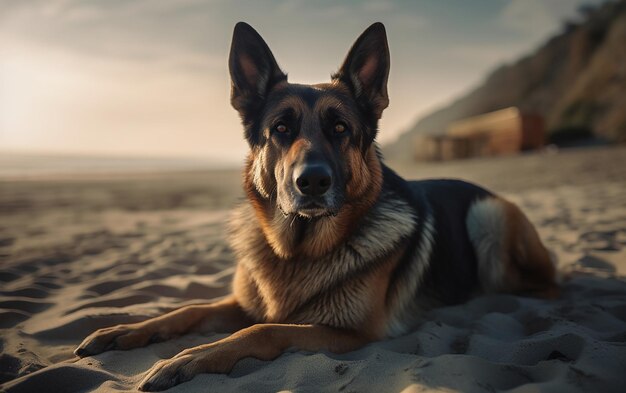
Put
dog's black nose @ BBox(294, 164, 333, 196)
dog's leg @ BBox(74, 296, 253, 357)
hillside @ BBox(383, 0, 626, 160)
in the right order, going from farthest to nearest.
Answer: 1. hillside @ BBox(383, 0, 626, 160)
2. dog's leg @ BBox(74, 296, 253, 357)
3. dog's black nose @ BBox(294, 164, 333, 196)

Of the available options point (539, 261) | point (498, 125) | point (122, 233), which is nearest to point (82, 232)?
point (122, 233)

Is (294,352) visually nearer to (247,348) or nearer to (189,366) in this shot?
(247,348)

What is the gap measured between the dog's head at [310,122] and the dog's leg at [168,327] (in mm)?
891

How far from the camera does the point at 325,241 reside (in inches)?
116

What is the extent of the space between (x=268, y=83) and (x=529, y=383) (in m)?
2.55

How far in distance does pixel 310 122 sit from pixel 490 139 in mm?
18491

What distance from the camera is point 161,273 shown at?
4410 mm

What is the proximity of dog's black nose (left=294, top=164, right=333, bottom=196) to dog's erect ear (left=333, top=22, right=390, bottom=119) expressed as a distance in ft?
3.16

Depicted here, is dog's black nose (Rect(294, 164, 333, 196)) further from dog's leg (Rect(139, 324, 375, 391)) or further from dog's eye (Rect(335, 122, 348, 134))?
dog's leg (Rect(139, 324, 375, 391))

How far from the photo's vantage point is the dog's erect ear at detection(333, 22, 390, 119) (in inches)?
124

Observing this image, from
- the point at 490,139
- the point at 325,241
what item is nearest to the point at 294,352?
the point at 325,241

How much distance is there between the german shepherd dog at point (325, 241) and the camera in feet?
8.59

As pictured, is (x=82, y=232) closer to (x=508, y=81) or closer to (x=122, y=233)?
(x=122, y=233)

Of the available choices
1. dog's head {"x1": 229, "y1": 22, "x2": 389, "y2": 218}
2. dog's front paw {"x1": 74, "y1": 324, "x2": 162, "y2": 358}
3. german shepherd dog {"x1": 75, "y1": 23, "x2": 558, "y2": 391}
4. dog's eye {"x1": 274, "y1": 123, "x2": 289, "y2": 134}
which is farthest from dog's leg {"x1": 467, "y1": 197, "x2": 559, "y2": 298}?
dog's front paw {"x1": 74, "y1": 324, "x2": 162, "y2": 358}
